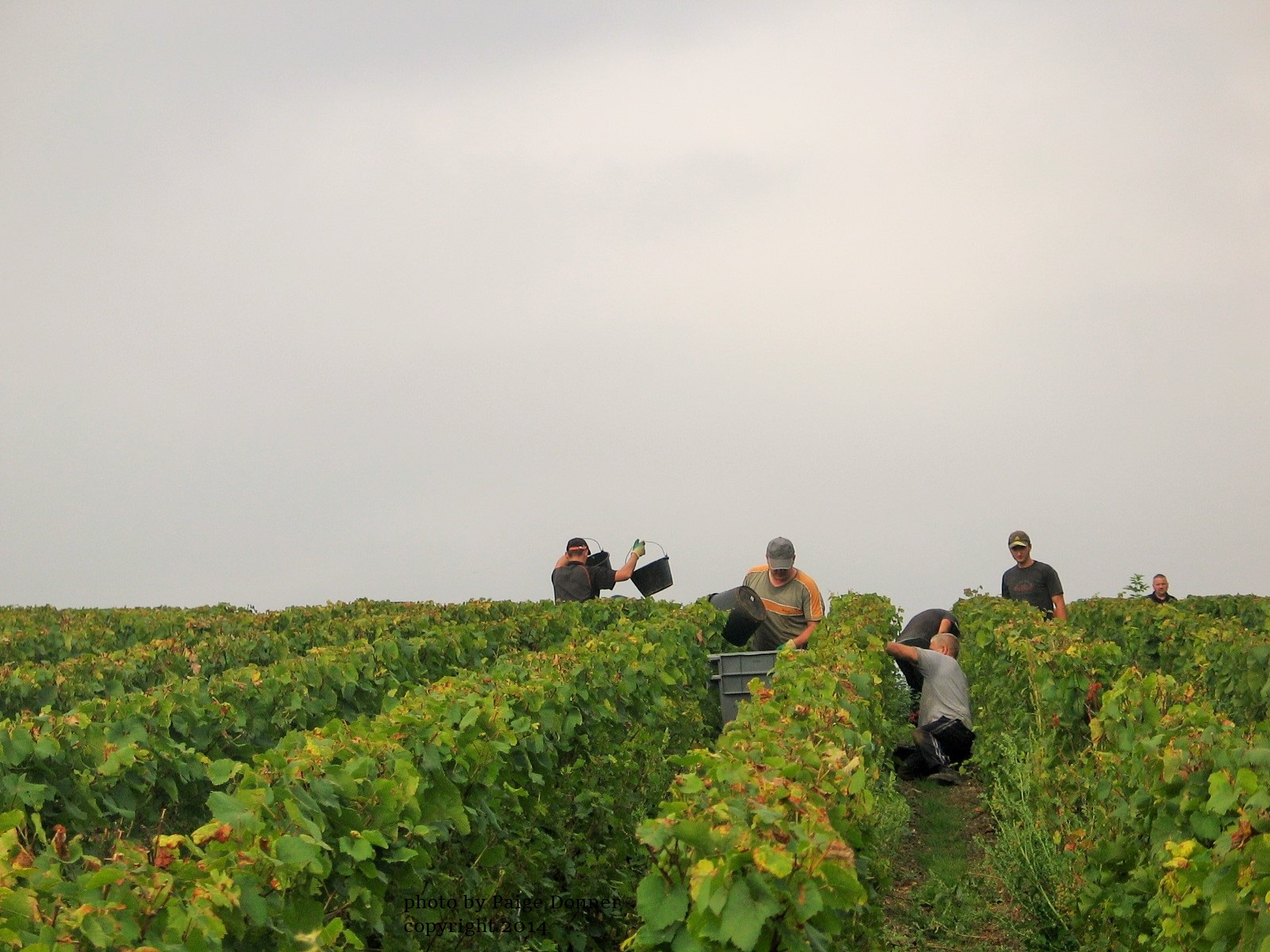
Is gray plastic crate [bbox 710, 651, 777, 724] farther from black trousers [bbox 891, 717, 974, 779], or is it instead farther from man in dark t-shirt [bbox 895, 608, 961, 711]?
man in dark t-shirt [bbox 895, 608, 961, 711]

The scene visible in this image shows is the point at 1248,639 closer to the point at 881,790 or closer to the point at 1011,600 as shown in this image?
the point at 881,790

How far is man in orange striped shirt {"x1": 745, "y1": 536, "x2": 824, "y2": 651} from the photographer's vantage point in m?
12.8

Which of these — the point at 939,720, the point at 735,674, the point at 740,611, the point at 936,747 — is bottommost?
the point at 936,747

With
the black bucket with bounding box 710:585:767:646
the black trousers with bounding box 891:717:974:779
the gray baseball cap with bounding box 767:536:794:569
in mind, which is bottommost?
the black trousers with bounding box 891:717:974:779

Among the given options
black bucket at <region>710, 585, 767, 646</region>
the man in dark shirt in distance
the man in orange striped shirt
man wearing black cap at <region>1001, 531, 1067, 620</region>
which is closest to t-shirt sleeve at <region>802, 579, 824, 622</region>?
the man in orange striped shirt

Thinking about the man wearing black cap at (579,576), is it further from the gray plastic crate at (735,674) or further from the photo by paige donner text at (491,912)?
the photo by paige donner text at (491,912)

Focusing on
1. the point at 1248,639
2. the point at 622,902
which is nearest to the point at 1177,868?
the point at 622,902

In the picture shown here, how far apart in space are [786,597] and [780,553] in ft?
1.81

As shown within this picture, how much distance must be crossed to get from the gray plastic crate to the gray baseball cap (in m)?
0.97

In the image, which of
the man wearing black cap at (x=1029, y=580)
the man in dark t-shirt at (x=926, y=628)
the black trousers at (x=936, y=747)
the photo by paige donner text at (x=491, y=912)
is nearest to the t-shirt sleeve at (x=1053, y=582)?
the man wearing black cap at (x=1029, y=580)

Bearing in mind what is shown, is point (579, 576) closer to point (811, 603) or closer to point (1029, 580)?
point (811, 603)

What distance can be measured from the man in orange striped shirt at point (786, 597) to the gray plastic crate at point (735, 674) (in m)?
0.71

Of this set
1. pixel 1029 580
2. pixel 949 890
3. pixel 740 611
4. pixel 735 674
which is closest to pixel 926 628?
pixel 1029 580

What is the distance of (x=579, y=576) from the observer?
54.4 feet
